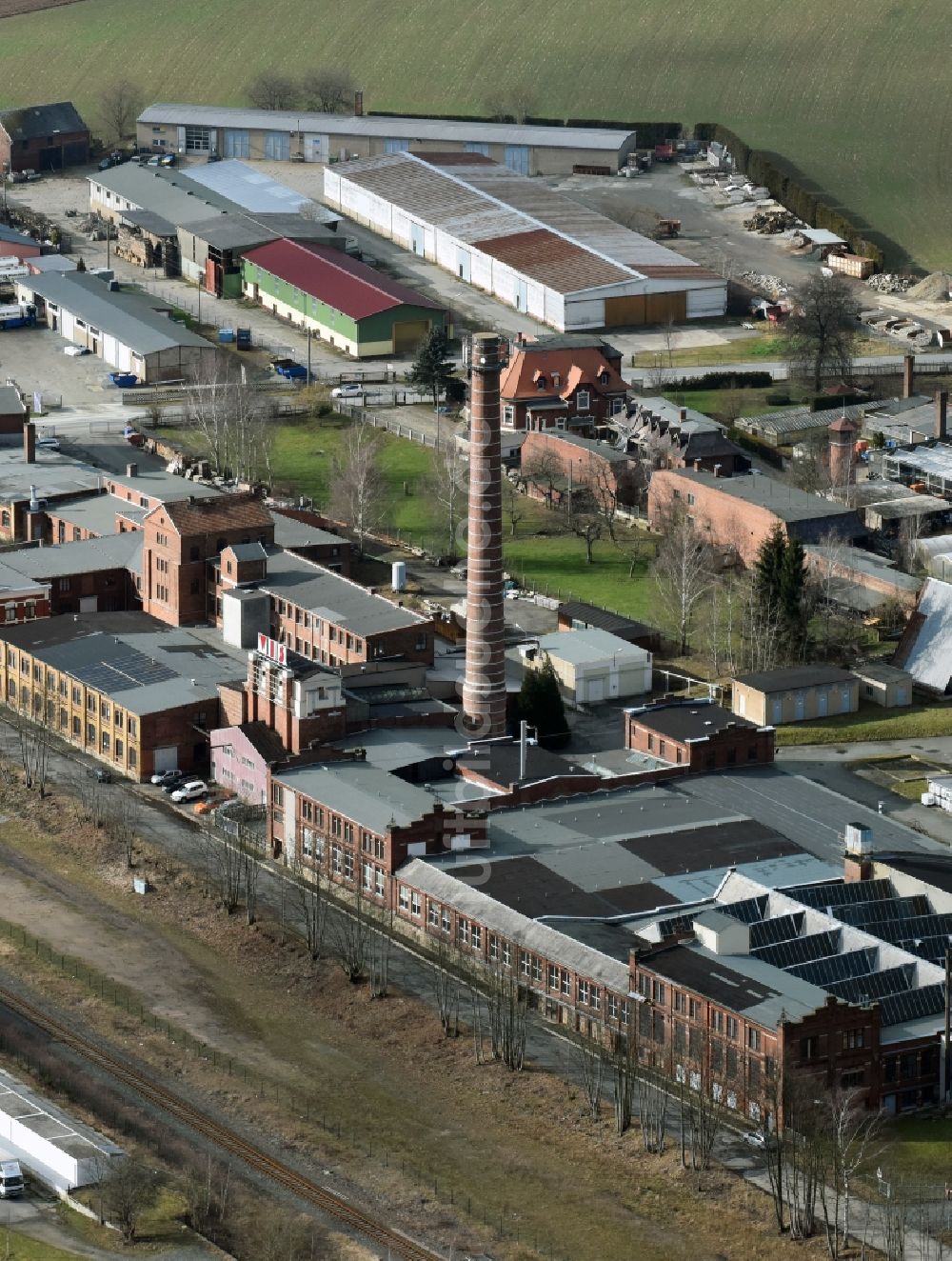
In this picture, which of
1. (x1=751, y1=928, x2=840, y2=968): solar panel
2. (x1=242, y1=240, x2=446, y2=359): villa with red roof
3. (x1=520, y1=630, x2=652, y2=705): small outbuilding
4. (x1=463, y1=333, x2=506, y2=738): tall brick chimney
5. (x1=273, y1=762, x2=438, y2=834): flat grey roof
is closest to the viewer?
(x1=751, y1=928, x2=840, y2=968): solar panel

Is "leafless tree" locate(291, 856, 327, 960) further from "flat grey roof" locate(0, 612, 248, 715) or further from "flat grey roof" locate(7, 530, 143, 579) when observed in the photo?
"flat grey roof" locate(7, 530, 143, 579)

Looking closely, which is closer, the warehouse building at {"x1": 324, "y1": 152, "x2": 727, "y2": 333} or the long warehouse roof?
the warehouse building at {"x1": 324, "y1": 152, "x2": 727, "y2": 333}

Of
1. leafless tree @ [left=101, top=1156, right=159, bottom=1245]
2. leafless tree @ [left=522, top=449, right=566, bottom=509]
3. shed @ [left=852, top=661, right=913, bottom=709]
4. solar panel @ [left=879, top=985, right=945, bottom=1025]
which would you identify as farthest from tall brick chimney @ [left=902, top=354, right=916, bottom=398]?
leafless tree @ [left=101, top=1156, right=159, bottom=1245]

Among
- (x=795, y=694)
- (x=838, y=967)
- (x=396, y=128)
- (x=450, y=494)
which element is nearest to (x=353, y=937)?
(x=838, y=967)

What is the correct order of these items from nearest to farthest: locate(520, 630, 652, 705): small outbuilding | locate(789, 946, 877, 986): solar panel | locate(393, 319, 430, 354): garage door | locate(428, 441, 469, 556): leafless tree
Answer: locate(789, 946, 877, 986): solar panel < locate(520, 630, 652, 705): small outbuilding < locate(428, 441, 469, 556): leafless tree < locate(393, 319, 430, 354): garage door

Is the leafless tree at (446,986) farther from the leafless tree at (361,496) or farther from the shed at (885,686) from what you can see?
the leafless tree at (361,496)

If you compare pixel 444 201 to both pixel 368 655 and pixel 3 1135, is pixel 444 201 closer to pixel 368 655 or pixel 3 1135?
pixel 368 655

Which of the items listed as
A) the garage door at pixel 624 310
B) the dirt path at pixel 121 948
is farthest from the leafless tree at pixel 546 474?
the dirt path at pixel 121 948

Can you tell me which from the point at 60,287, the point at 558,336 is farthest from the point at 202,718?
the point at 60,287
